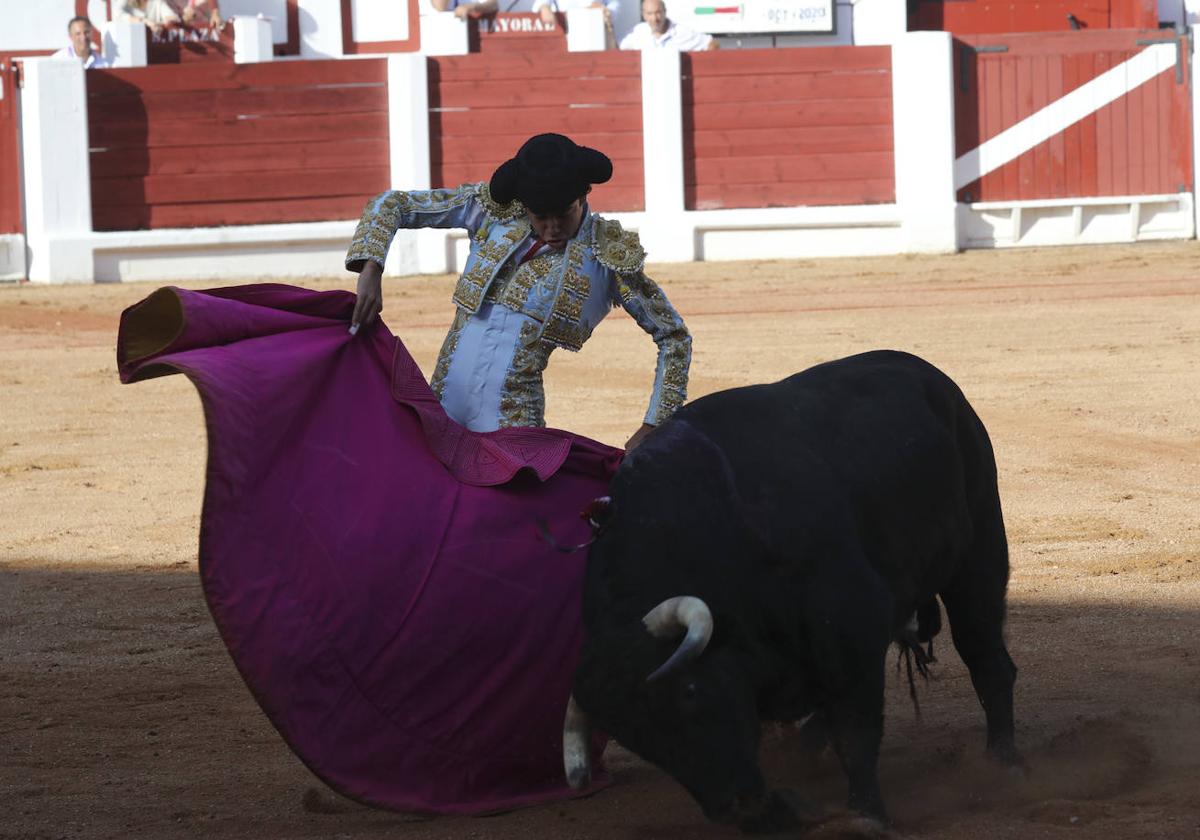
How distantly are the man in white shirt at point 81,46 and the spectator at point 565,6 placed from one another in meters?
3.18

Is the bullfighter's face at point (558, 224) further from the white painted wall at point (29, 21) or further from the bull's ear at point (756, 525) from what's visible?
the white painted wall at point (29, 21)

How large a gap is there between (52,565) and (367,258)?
223 cm

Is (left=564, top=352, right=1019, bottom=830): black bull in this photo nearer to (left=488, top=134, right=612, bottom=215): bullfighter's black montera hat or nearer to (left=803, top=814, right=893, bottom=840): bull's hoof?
(left=803, top=814, right=893, bottom=840): bull's hoof

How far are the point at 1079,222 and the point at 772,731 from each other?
8691mm

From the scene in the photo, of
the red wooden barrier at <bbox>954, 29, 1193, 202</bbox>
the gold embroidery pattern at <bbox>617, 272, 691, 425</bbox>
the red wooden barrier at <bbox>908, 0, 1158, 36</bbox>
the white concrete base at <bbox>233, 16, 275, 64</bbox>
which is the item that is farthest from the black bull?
the red wooden barrier at <bbox>908, 0, 1158, 36</bbox>

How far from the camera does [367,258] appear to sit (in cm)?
268

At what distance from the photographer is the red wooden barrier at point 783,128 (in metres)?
10.8

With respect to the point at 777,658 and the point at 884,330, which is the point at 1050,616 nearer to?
the point at 777,658

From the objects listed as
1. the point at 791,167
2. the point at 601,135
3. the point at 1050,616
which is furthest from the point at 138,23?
the point at 1050,616

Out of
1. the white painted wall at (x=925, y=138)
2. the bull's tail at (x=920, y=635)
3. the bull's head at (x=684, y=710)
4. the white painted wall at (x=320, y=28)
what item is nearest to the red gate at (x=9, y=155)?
the white painted wall at (x=320, y=28)

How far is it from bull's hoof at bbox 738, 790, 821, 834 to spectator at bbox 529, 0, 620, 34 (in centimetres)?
1022

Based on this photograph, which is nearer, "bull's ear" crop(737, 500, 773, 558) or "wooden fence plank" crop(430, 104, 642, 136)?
"bull's ear" crop(737, 500, 773, 558)

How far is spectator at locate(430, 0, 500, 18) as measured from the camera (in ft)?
39.9

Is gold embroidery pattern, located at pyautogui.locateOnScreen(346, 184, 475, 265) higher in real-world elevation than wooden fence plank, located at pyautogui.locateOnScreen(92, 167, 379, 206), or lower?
lower
